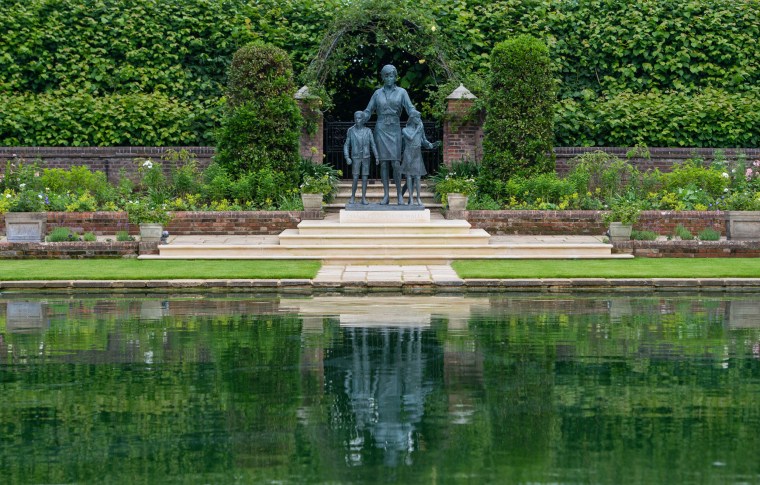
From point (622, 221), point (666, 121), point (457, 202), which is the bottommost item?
point (622, 221)

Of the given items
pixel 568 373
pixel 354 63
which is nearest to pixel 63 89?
pixel 354 63

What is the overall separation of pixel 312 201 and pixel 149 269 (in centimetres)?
556

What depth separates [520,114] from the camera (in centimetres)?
2591

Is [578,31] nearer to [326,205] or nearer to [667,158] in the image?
[667,158]

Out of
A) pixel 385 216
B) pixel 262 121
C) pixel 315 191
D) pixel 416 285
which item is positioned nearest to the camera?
pixel 416 285

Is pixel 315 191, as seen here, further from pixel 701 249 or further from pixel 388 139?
pixel 701 249

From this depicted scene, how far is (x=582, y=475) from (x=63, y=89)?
23.9 metres

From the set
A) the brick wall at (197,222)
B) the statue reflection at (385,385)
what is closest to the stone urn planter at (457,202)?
the brick wall at (197,222)

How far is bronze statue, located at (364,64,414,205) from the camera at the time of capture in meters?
23.0

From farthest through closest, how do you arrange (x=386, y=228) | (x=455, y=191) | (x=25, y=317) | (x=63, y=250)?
(x=455, y=191) → (x=386, y=228) → (x=63, y=250) → (x=25, y=317)

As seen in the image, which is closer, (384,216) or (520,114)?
(384,216)

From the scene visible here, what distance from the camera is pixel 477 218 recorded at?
23.2 m

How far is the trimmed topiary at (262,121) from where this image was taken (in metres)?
25.8

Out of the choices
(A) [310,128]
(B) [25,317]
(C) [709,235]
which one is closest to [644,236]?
(C) [709,235]
